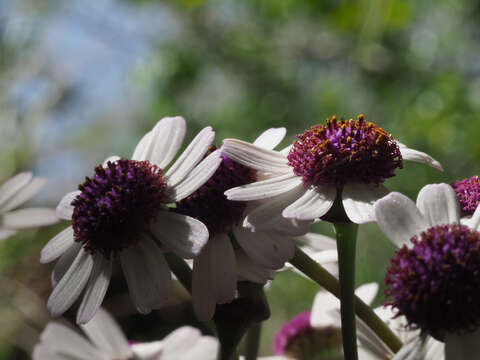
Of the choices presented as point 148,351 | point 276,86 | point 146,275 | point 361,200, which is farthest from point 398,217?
point 276,86

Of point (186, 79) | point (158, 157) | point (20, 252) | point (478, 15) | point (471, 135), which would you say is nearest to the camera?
point (158, 157)

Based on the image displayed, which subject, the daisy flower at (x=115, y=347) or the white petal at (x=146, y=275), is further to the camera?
the daisy flower at (x=115, y=347)

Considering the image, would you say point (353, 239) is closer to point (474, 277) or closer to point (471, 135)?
point (474, 277)

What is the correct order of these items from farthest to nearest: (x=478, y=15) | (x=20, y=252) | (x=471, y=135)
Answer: (x=478, y=15), (x=471, y=135), (x=20, y=252)

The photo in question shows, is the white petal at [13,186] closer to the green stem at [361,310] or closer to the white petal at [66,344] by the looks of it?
the white petal at [66,344]

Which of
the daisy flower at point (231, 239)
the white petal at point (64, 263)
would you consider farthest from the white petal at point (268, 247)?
the white petal at point (64, 263)

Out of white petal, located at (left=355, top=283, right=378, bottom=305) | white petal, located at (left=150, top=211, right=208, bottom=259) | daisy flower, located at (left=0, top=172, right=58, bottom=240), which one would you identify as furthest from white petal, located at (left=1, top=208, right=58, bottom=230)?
white petal, located at (left=355, top=283, right=378, bottom=305)

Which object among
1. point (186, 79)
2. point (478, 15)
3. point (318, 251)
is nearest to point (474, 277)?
point (318, 251)
